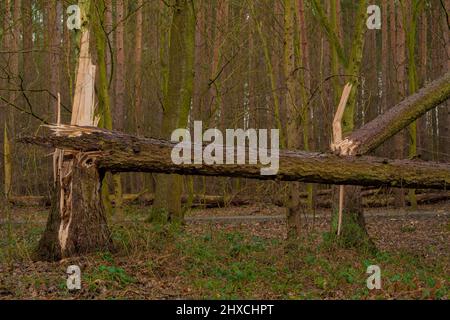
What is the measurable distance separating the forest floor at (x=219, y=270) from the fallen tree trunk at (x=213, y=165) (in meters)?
1.13

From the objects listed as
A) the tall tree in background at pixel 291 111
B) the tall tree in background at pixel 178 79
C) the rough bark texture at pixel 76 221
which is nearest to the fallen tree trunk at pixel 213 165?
the rough bark texture at pixel 76 221

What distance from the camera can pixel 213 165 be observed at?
8344mm

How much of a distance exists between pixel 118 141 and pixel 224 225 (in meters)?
6.84

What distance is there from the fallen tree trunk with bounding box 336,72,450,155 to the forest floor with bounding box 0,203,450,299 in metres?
1.69

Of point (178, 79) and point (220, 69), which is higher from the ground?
point (220, 69)

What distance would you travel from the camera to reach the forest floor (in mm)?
6758

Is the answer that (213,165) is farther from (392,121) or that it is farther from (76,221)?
(392,121)

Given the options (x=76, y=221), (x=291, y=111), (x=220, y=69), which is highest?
(x=220, y=69)

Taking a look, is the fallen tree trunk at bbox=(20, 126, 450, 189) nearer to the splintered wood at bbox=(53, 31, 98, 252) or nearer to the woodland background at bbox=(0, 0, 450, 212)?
the splintered wood at bbox=(53, 31, 98, 252)

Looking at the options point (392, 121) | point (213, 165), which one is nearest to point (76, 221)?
point (213, 165)

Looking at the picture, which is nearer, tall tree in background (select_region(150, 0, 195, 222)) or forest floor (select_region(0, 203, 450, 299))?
forest floor (select_region(0, 203, 450, 299))

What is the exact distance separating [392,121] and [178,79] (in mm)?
5367
